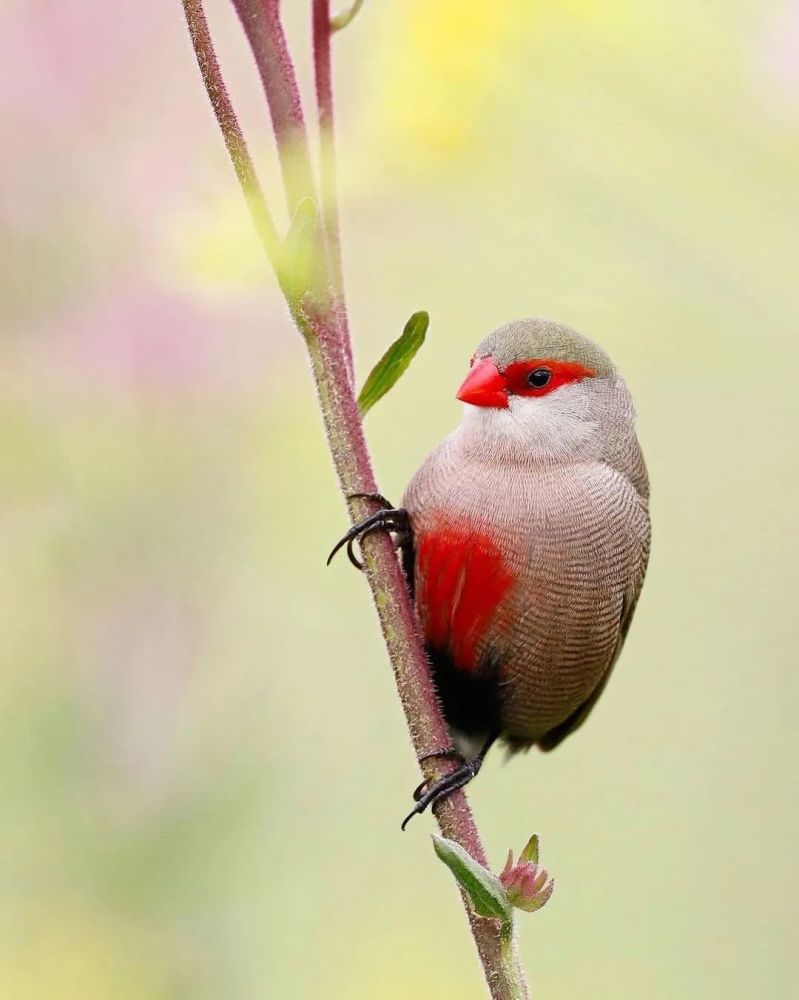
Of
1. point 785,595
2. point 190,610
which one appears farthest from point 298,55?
point 785,595

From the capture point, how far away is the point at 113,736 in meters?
1.68

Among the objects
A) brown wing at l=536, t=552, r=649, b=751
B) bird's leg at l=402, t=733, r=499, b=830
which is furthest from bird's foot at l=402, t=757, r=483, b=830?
brown wing at l=536, t=552, r=649, b=751

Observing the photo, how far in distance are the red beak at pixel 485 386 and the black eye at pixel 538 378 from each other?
0.05 metres

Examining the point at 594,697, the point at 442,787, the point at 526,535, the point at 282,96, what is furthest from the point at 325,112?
the point at 594,697

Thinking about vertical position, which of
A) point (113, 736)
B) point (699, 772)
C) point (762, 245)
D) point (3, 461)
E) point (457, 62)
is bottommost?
point (699, 772)

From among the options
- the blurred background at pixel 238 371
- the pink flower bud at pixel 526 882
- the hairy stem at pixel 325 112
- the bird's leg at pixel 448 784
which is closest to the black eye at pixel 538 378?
the blurred background at pixel 238 371

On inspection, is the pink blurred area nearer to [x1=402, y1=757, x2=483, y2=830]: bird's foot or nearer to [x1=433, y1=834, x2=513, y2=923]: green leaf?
[x1=402, y1=757, x2=483, y2=830]: bird's foot

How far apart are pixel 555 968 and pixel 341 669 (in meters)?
0.67

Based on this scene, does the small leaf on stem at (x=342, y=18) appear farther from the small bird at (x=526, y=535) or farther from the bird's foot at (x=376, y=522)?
the small bird at (x=526, y=535)

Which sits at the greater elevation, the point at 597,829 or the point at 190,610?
the point at 190,610

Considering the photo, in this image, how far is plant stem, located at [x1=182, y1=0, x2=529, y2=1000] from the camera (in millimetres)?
1226

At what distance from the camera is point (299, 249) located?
1.25 meters

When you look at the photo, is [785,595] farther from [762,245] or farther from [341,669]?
[762,245]

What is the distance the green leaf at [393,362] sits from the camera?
4.64ft
